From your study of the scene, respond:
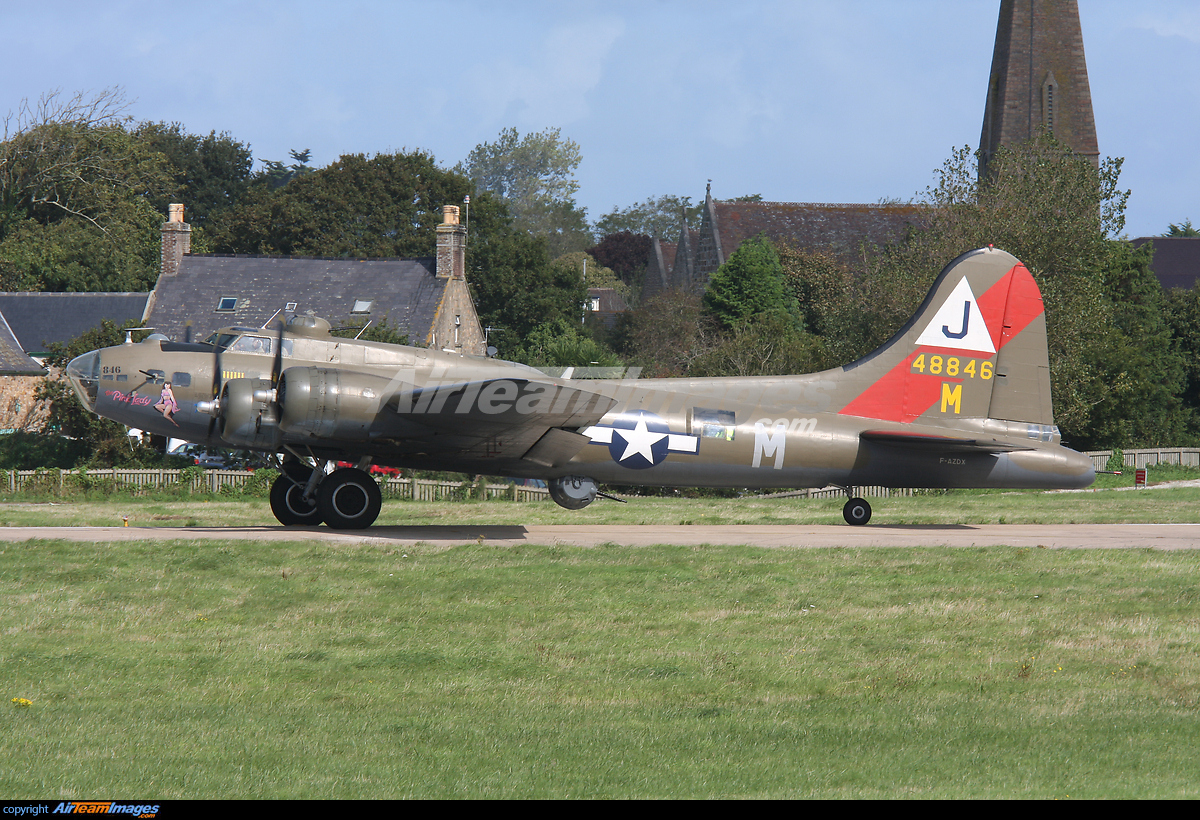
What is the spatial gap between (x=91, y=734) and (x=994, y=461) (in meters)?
17.1

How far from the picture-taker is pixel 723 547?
680 inches

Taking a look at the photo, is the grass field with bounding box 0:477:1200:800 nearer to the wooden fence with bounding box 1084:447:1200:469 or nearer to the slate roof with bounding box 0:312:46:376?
the wooden fence with bounding box 1084:447:1200:469

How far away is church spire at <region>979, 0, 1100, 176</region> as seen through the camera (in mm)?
68312

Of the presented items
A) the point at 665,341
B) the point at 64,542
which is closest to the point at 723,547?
the point at 64,542

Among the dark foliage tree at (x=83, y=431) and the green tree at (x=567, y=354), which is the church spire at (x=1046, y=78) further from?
the dark foliage tree at (x=83, y=431)

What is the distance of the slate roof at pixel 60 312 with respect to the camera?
171 ft

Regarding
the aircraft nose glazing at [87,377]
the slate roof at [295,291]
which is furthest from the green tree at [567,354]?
the aircraft nose glazing at [87,377]

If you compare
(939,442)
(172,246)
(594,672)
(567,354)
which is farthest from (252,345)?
(172,246)

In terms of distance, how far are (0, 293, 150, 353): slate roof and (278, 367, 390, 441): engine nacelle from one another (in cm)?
3829

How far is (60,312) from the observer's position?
5359cm

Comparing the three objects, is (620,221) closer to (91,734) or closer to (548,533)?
(548,533)

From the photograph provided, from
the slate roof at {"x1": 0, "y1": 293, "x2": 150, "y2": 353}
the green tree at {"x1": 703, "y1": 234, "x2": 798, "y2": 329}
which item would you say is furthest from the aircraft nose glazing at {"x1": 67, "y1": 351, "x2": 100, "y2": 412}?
the green tree at {"x1": 703, "y1": 234, "x2": 798, "y2": 329}

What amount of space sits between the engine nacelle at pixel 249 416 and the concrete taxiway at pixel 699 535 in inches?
61.2
